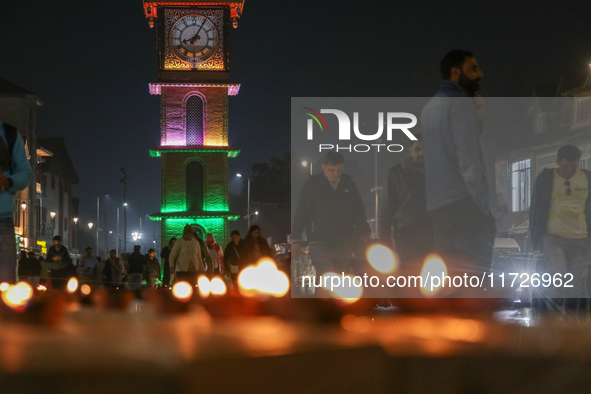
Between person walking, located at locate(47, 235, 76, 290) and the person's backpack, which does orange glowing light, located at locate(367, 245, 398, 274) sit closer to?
the person's backpack

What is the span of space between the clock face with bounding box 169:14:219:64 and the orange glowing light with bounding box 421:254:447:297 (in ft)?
167

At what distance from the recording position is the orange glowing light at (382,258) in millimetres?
5918

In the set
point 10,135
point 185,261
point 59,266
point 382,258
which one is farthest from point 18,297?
point 59,266

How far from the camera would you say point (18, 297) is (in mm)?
2850

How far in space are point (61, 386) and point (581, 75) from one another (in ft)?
154

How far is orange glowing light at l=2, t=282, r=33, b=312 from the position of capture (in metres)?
2.73

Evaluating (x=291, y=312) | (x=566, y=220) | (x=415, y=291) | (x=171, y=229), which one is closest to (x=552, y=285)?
(x=566, y=220)

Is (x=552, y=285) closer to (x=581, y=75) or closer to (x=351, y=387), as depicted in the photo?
(x=351, y=387)

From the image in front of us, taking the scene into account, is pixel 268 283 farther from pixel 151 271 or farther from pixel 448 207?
pixel 151 271

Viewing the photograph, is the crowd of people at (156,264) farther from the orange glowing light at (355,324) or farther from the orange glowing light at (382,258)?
the orange glowing light at (355,324)

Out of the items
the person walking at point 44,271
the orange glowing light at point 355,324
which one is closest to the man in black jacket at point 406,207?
the orange glowing light at point 355,324

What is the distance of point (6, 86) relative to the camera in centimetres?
6134

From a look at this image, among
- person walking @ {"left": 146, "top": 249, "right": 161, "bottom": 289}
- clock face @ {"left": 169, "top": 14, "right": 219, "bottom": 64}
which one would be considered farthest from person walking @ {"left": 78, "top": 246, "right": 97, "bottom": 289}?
clock face @ {"left": 169, "top": 14, "right": 219, "bottom": 64}

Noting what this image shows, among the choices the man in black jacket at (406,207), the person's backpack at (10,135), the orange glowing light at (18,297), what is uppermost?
the person's backpack at (10,135)
